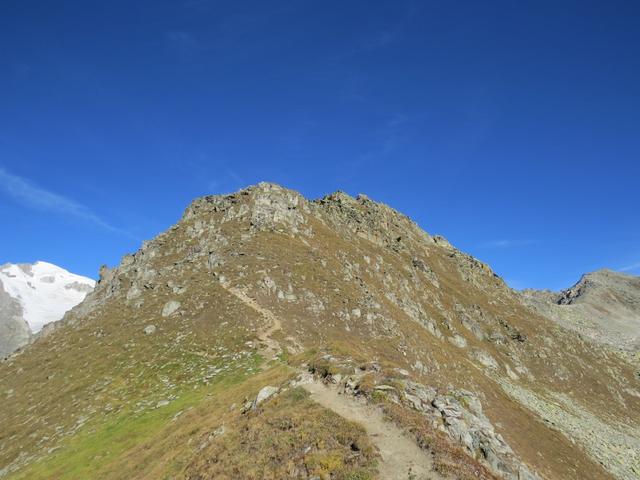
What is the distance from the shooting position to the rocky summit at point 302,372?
2206 cm

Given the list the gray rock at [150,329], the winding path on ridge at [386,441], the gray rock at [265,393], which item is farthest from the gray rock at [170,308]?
the winding path on ridge at [386,441]

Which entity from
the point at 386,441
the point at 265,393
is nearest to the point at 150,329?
the point at 265,393

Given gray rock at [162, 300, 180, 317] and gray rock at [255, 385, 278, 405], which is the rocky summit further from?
gray rock at [162, 300, 180, 317]

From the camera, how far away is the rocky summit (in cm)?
2206

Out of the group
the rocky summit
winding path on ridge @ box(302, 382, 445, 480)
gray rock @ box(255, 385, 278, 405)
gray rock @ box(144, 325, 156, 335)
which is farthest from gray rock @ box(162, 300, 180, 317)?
winding path on ridge @ box(302, 382, 445, 480)

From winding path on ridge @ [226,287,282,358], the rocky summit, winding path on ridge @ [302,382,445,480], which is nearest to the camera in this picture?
winding path on ridge @ [302,382,445,480]

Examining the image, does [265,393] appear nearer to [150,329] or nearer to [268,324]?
[268,324]

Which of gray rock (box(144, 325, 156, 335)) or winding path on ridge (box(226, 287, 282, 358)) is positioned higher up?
winding path on ridge (box(226, 287, 282, 358))

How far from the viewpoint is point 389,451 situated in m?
19.1

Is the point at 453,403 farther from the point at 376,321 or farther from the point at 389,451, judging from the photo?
the point at 376,321

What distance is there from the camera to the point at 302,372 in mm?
31578

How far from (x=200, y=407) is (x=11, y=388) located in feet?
123

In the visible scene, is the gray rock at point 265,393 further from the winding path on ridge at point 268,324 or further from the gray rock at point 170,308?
the gray rock at point 170,308

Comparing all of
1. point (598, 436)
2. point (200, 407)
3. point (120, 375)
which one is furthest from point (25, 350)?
point (598, 436)
